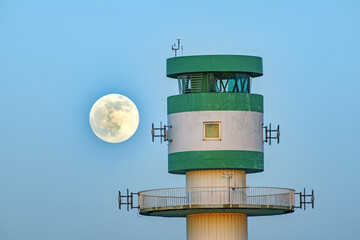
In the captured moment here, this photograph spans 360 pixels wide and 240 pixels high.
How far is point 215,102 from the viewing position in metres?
117

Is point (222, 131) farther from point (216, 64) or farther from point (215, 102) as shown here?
point (216, 64)

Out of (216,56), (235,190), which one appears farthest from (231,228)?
(216,56)

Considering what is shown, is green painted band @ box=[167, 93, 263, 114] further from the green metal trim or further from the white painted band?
the green metal trim

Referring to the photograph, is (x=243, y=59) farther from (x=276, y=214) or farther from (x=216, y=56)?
(x=276, y=214)

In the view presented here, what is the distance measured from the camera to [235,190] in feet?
383

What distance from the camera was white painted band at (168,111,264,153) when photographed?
11669cm

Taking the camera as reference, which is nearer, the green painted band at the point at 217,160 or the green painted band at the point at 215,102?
the green painted band at the point at 217,160

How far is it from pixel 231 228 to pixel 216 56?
9.62 meters

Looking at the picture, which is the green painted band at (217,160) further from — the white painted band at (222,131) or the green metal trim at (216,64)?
the green metal trim at (216,64)

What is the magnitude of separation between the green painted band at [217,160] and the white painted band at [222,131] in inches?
11.1

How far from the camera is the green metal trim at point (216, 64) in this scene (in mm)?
117312

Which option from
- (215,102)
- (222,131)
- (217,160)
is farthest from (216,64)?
(217,160)

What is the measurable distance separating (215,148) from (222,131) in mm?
1045

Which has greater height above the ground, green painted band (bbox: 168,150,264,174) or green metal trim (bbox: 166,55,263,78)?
green metal trim (bbox: 166,55,263,78)
